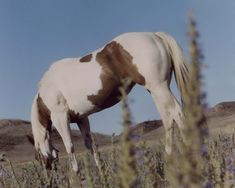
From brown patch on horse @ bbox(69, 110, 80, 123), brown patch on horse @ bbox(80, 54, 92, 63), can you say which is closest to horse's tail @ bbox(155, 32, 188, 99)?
brown patch on horse @ bbox(80, 54, 92, 63)

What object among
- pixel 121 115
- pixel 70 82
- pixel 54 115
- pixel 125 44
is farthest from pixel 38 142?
pixel 121 115

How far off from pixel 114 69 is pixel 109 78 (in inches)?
6.5

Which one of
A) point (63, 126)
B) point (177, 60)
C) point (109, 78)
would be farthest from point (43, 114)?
point (177, 60)

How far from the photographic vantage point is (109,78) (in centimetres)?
760

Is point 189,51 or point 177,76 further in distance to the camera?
point 177,76

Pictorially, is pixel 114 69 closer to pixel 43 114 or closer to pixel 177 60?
pixel 177 60

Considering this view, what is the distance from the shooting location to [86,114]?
8.61 metres

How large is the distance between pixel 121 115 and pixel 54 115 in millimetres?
8231

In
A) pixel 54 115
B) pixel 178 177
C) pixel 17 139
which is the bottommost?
pixel 17 139

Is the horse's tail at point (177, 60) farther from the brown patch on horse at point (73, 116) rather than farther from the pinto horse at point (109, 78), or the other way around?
the brown patch on horse at point (73, 116)

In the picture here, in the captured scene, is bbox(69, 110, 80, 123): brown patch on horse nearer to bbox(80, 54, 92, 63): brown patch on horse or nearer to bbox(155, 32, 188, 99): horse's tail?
bbox(80, 54, 92, 63): brown patch on horse

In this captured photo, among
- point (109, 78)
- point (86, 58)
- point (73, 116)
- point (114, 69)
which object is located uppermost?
point (86, 58)

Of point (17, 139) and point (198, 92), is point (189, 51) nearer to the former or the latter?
point (198, 92)

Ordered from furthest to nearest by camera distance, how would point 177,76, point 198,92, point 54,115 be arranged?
point 54,115, point 177,76, point 198,92
